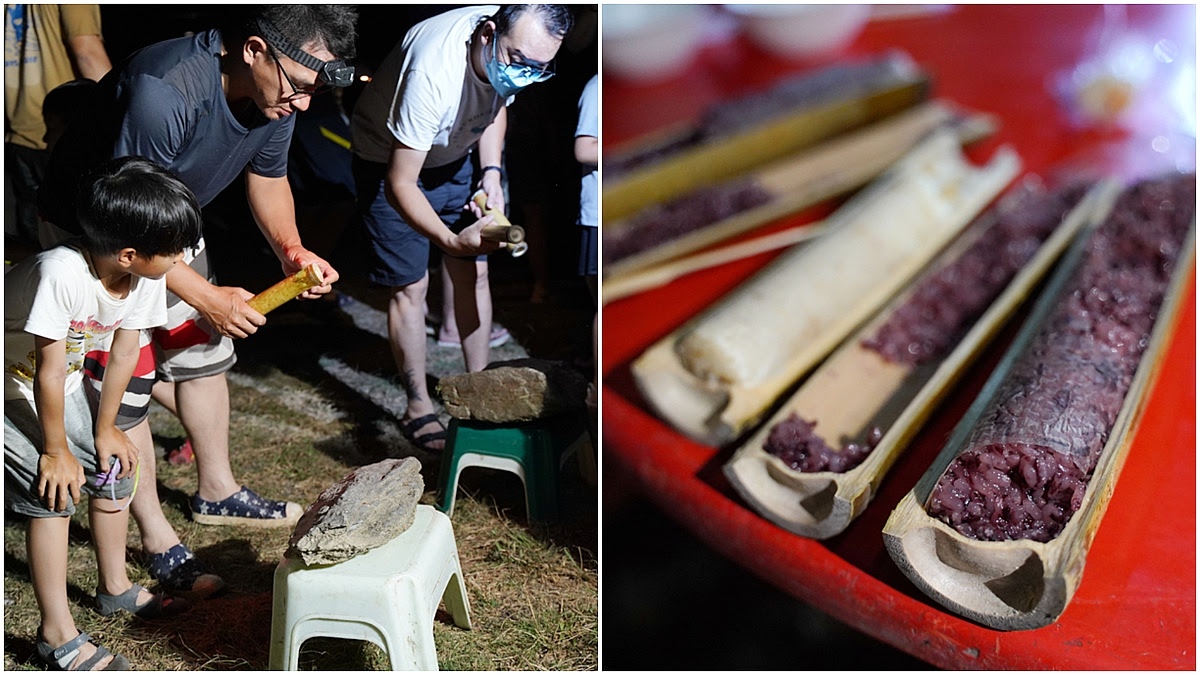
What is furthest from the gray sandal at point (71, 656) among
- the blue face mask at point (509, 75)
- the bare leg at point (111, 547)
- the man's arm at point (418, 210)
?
the blue face mask at point (509, 75)

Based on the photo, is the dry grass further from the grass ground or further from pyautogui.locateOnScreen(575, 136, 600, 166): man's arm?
pyautogui.locateOnScreen(575, 136, 600, 166): man's arm

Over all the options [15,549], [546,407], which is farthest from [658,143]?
[15,549]

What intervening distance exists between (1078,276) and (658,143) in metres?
1.21

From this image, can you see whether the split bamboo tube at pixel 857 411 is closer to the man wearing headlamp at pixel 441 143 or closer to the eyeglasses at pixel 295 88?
the man wearing headlamp at pixel 441 143

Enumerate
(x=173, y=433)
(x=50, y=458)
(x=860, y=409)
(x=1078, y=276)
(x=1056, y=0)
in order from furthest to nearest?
(x=1056, y=0)
(x=173, y=433)
(x=1078, y=276)
(x=860, y=409)
(x=50, y=458)

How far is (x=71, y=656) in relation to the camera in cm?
172

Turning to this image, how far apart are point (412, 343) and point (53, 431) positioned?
0.70 m

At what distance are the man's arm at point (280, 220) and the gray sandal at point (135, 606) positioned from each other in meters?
0.68

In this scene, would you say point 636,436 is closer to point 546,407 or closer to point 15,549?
point 546,407

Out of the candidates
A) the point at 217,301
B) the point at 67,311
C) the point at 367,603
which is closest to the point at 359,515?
the point at 367,603

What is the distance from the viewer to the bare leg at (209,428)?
1.92 metres

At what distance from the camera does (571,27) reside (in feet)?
6.07

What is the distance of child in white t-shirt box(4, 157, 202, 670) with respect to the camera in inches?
60.1

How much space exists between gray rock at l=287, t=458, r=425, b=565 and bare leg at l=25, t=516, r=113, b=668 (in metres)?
0.46
